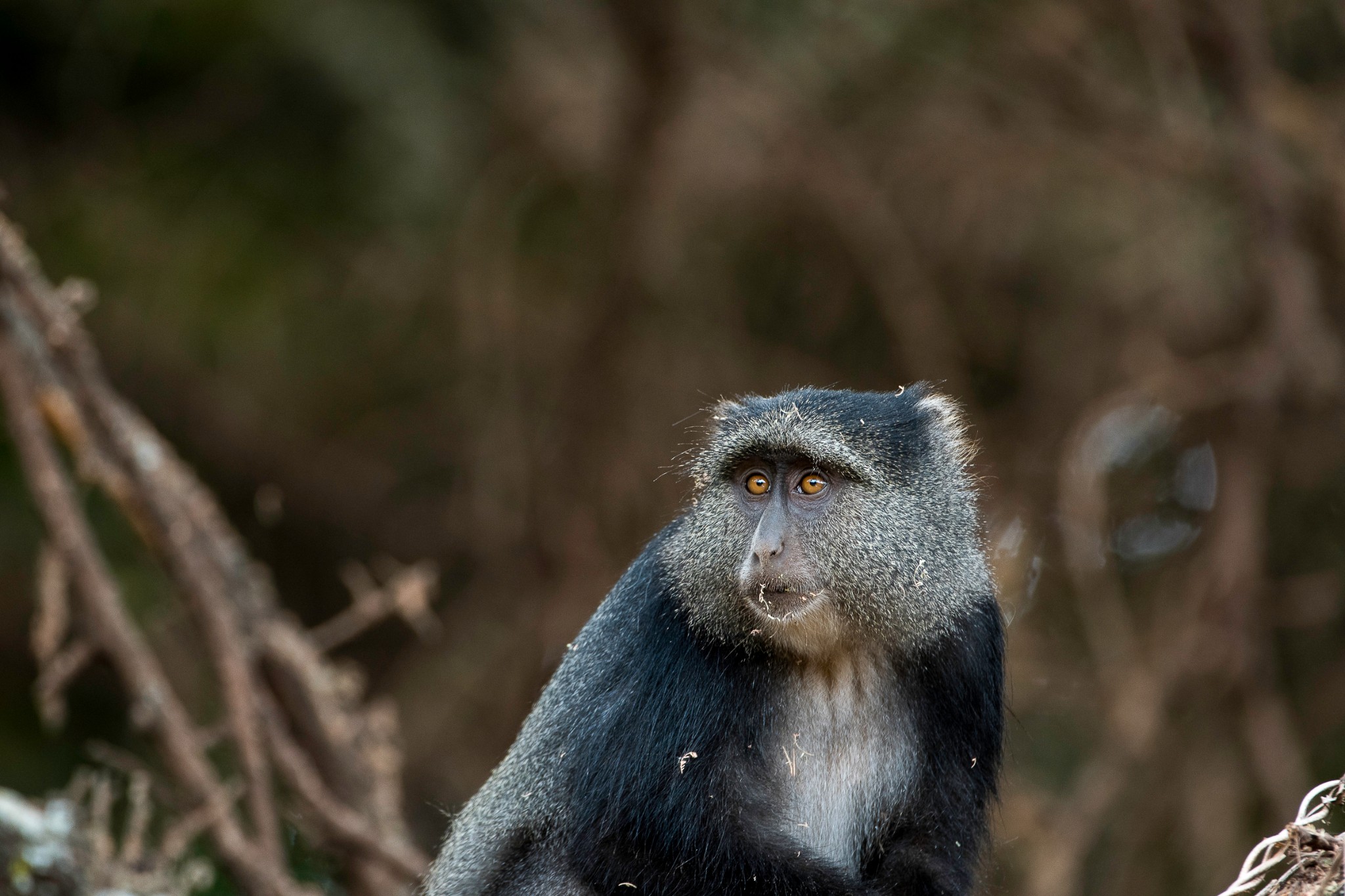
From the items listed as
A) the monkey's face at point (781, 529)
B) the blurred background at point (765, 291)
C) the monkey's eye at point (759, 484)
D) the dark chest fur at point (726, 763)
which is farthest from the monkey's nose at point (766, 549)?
the blurred background at point (765, 291)

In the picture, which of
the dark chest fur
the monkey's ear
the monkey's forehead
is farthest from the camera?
the monkey's ear

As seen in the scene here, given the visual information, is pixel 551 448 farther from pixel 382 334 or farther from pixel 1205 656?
pixel 1205 656

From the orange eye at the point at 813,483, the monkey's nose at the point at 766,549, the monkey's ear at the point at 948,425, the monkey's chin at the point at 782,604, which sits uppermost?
the monkey's ear at the point at 948,425

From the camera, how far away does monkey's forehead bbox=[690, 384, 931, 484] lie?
164 inches

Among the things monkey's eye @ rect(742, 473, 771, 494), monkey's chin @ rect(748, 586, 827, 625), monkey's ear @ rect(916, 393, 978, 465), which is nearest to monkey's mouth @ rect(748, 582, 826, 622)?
monkey's chin @ rect(748, 586, 827, 625)

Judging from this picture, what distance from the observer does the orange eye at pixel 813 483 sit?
166 inches

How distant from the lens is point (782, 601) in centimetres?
399

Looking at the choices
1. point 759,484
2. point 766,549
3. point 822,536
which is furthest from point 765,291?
point 766,549

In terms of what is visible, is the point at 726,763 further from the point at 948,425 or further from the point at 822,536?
the point at 948,425

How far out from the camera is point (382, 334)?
35.1 ft

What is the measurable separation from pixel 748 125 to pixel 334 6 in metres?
2.88

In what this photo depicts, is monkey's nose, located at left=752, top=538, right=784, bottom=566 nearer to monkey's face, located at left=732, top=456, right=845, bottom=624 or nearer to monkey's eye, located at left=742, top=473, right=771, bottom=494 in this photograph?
monkey's face, located at left=732, top=456, right=845, bottom=624

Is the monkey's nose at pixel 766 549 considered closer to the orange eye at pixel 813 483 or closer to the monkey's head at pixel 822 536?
the monkey's head at pixel 822 536

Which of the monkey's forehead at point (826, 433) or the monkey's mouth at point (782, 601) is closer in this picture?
the monkey's mouth at point (782, 601)
